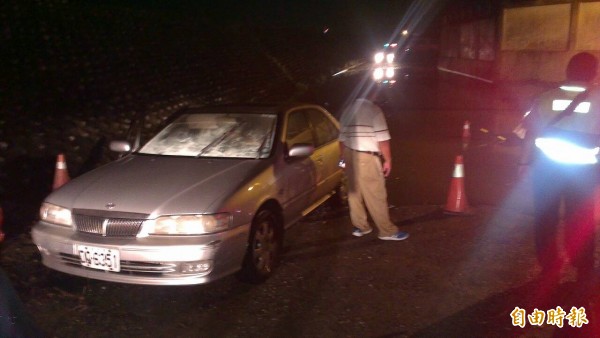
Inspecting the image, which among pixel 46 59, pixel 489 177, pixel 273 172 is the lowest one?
pixel 489 177

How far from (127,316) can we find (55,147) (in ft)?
19.5

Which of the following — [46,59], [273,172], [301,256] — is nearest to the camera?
[273,172]

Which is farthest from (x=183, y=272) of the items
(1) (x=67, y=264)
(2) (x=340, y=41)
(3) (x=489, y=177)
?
(2) (x=340, y=41)

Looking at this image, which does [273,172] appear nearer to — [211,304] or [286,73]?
[211,304]

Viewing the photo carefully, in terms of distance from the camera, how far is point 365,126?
5.48 m

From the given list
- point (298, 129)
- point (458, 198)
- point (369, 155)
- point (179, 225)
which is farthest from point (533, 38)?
point (179, 225)

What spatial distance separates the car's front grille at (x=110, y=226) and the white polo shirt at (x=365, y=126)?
227 cm

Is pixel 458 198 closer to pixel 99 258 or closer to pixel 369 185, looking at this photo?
pixel 369 185

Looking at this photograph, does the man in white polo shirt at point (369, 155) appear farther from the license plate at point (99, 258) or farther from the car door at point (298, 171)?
the license plate at point (99, 258)

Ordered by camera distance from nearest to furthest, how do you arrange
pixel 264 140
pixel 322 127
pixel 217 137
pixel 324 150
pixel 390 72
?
pixel 264 140
pixel 217 137
pixel 324 150
pixel 322 127
pixel 390 72

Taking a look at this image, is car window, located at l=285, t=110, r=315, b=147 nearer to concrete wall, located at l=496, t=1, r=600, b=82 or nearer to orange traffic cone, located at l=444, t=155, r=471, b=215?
orange traffic cone, located at l=444, t=155, r=471, b=215

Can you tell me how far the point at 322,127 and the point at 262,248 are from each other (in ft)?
7.08

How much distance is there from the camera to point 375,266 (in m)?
5.12

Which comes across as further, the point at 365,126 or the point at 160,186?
the point at 365,126
